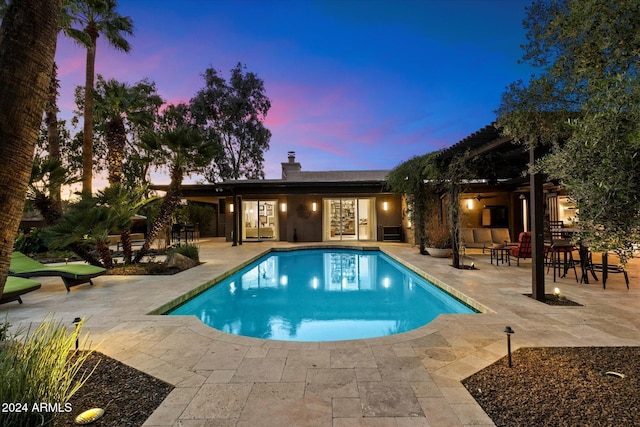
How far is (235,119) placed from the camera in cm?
2242

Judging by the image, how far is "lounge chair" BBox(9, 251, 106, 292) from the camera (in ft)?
19.1

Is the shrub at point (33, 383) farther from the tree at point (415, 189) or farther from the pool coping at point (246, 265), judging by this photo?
the tree at point (415, 189)

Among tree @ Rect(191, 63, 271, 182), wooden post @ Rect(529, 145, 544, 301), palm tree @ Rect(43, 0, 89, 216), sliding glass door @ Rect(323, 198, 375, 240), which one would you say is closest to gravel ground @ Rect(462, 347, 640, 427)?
wooden post @ Rect(529, 145, 544, 301)

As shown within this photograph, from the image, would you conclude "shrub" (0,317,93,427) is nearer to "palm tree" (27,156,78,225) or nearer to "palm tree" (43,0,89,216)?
"palm tree" (27,156,78,225)

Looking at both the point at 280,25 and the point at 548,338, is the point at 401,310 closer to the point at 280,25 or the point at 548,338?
the point at 548,338

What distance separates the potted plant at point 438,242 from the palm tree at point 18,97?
9.80m

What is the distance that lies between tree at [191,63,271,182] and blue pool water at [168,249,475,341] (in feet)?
47.7

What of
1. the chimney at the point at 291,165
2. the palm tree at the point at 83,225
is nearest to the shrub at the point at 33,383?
the palm tree at the point at 83,225

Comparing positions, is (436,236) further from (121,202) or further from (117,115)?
(117,115)

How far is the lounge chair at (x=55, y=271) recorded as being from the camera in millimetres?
5836

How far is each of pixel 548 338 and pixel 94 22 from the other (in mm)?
15118

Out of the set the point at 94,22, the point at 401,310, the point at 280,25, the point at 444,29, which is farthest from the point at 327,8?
the point at 401,310

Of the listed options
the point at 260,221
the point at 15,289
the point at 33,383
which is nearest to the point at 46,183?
the point at 15,289

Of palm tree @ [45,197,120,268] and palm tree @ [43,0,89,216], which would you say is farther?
palm tree @ [43,0,89,216]
